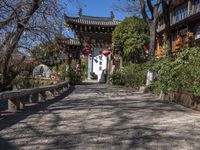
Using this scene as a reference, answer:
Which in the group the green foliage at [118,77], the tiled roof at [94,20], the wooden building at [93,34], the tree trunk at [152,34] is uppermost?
the tiled roof at [94,20]

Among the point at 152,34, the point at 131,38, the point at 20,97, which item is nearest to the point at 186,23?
the point at 131,38

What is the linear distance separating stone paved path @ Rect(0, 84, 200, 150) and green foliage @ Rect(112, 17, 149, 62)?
21.7 m

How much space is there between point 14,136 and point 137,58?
26.8 m

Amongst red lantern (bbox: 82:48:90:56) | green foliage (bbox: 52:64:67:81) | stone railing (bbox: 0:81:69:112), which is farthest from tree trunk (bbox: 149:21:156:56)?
red lantern (bbox: 82:48:90:56)

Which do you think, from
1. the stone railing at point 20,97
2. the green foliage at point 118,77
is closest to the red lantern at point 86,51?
the green foliage at point 118,77

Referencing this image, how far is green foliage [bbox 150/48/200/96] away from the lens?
1202 centimetres

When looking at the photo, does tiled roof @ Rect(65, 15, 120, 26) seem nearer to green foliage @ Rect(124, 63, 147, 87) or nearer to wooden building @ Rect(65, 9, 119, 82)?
wooden building @ Rect(65, 9, 119, 82)

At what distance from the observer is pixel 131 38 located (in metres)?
32.8

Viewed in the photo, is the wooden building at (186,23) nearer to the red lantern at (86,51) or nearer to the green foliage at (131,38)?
the green foliage at (131,38)

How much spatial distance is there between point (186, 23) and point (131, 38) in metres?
5.17

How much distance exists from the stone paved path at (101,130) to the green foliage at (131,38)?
2167 centimetres

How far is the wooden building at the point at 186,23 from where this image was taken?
26.4 metres

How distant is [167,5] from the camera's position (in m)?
21.6

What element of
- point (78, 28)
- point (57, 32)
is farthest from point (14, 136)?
point (78, 28)
